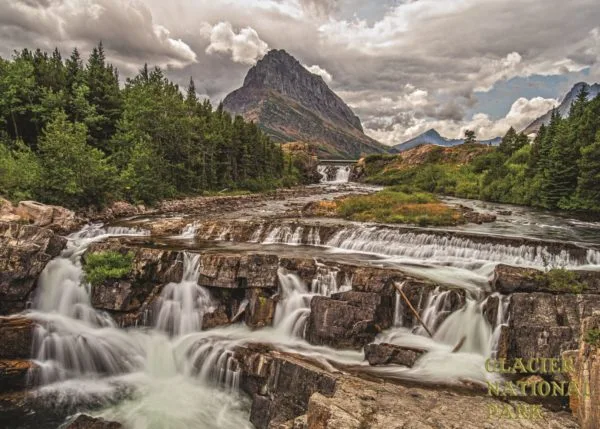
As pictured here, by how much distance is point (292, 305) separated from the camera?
16.3 metres

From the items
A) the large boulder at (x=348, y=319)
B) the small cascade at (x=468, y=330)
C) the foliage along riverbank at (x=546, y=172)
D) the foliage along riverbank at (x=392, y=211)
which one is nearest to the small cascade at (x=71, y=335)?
the large boulder at (x=348, y=319)

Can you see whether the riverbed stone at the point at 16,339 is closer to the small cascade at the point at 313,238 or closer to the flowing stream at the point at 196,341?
the flowing stream at the point at 196,341

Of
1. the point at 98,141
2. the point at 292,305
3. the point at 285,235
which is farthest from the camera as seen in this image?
the point at 98,141

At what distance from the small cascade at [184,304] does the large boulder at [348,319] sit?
18.0 feet

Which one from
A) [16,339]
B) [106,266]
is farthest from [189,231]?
[16,339]

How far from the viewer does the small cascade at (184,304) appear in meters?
16.5

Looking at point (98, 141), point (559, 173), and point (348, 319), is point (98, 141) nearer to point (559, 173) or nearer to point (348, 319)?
point (348, 319)

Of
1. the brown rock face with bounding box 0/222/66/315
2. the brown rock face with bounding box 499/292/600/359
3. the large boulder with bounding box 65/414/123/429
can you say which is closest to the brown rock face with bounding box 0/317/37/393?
the brown rock face with bounding box 0/222/66/315

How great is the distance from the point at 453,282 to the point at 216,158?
56.9 metres

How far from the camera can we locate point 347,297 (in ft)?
48.6

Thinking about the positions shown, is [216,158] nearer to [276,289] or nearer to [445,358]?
[276,289]

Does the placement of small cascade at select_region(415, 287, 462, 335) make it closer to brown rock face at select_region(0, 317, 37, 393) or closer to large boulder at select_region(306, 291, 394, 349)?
large boulder at select_region(306, 291, 394, 349)

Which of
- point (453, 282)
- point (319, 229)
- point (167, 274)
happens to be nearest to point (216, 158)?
point (319, 229)

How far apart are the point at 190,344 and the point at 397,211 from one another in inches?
947
